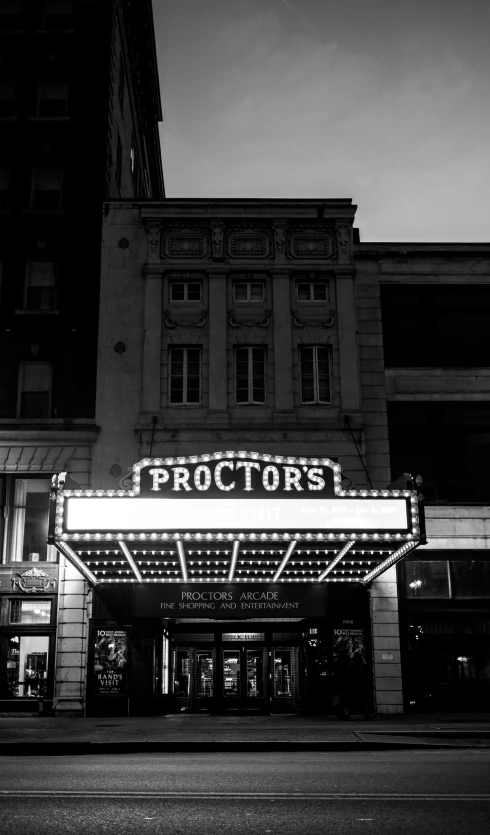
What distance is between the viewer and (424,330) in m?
28.4

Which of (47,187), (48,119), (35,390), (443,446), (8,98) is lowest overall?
(443,446)

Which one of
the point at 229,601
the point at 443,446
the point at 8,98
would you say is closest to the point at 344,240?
the point at 443,446

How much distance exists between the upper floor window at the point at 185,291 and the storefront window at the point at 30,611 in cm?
1092

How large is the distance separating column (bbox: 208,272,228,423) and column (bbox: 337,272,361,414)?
12.8ft

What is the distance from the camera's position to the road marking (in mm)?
8969

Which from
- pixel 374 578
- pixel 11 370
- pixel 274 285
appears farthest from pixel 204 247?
pixel 374 578

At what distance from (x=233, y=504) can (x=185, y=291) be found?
1020 centimetres

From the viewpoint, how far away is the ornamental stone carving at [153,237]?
28.2 m

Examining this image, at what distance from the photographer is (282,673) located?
89.1 feet

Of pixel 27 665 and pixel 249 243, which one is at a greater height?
pixel 249 243

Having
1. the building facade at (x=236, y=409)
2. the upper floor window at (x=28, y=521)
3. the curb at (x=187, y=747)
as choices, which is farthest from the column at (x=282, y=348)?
the curb at (x=187, y=747)

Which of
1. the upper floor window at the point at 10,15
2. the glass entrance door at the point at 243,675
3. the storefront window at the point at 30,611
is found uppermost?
the upper floor window at the point at 10,15

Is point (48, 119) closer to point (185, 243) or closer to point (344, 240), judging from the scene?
point (185, 243)

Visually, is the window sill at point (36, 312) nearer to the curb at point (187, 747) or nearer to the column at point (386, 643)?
the column at point (386, 643)
